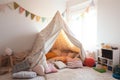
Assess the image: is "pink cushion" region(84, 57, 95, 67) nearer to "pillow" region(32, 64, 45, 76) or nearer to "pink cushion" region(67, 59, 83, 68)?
"pink cushion" region(67, 59, 83, 68)

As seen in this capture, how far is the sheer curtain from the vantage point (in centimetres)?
487

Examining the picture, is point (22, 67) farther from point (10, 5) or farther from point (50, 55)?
point (10, 5)

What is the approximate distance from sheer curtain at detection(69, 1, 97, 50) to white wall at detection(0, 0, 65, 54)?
3.21 feet

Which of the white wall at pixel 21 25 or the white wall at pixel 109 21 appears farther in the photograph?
the white wall at pixel 21 25

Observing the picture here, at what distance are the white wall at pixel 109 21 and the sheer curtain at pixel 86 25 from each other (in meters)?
0.37

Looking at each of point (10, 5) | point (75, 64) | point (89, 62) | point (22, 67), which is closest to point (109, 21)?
point (89, 62)

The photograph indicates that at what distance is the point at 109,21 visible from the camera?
406cm

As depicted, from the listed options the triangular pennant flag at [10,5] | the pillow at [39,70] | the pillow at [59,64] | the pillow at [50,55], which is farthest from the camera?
Result: the pillow at [50,55]

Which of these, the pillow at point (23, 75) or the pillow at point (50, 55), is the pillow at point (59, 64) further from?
the pillow at point (23, 75)

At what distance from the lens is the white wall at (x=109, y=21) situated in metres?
3.76

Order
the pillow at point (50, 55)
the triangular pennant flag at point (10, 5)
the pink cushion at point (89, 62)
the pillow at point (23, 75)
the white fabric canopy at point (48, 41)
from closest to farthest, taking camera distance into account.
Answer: the pillow at point (23, 75) → the white fabric canopy at point (48, 41) → the pink cushion at point (89, 62) → the triangular pennant flag at point (10, 5) → the pillow at point (50, 55)

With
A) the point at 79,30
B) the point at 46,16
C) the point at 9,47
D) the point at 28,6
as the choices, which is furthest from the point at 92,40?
the point at 9,47

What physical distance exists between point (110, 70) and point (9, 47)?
9.88 feet

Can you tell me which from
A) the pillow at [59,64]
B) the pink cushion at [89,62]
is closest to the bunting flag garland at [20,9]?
the pillow at [59,64]
